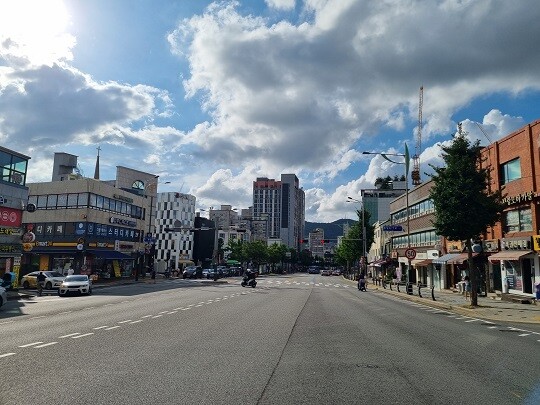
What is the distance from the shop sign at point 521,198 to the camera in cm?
2719

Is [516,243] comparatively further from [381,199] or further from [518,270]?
[381,199]

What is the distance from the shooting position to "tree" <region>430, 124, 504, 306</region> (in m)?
24.6

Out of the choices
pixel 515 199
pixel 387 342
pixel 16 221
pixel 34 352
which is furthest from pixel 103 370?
pixel 16 221

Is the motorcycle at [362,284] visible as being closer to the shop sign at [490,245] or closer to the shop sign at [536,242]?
the shop sign at [490,245]

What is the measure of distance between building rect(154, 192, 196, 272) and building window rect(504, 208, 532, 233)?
8732cm

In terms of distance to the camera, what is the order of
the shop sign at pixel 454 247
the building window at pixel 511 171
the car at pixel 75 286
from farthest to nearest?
1. the shop sign at pixel 454 247
2. the building window at pixel 511 171
3. the car at pixel 75 286

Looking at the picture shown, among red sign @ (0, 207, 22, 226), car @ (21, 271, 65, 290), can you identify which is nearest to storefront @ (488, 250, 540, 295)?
car @ (21, 271, 65, 290)

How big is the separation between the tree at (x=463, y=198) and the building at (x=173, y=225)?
294ft

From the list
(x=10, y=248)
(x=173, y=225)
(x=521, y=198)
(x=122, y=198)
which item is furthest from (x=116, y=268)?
(x=173, y=225)

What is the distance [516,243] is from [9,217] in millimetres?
38794

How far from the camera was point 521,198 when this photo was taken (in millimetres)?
28094

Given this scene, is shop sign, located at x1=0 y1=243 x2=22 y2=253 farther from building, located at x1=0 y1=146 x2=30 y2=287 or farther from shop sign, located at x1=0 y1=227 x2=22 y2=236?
shop sign, located at x1=0 y1=227 x2=22 y2=236

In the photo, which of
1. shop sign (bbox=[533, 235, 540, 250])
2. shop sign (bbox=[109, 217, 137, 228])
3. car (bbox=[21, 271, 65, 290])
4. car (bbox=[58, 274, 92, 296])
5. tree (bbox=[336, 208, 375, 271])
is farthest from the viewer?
tree (bbox=[336, 208, 375, 271])

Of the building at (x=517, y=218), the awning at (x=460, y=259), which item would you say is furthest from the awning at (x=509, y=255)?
the awning at (x=460, y=259)
